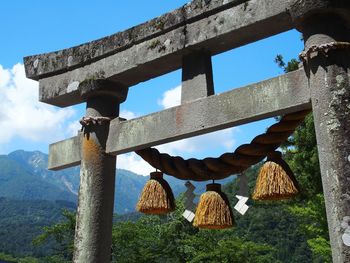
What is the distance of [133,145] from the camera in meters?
3.48

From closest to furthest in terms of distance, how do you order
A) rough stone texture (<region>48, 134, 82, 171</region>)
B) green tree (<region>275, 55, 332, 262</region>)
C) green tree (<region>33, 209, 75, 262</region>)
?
rough stone texture (<region>48, 134, 82, 171</region>) < green tree (<region>275, 55, 332, 262</region>) < green tree (<region>33, 209, 75, 262</region>)

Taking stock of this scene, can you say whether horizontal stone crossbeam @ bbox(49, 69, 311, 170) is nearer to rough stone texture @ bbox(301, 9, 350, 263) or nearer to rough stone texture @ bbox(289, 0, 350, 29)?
rough stone texture @ bbox(301, 9, 350, 263)

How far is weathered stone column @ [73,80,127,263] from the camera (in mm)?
3521

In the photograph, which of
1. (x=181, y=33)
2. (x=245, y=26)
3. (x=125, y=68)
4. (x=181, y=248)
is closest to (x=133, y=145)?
(x=125, y=68)

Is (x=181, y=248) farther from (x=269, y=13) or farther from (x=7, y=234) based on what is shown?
(x=7, y=234)

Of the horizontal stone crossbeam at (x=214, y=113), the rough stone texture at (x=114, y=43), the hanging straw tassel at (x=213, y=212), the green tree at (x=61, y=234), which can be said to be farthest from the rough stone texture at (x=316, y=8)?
the green tree at (x=61, y=234)

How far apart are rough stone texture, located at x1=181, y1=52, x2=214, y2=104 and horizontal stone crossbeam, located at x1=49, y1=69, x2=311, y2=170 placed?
0.36ft

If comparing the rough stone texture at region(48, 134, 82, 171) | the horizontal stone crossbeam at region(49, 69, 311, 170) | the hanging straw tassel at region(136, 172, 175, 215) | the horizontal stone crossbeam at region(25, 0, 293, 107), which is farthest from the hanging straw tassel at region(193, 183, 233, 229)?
the rough stone texture at region(48, 134, 82, 171)

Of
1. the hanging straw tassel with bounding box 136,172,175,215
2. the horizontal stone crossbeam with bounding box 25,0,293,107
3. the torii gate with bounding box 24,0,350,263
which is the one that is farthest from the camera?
the hanging straw tassel with bounding box 136,172,175,215

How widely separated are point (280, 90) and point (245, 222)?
4350cm

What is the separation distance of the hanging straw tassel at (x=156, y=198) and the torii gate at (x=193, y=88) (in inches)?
12.6

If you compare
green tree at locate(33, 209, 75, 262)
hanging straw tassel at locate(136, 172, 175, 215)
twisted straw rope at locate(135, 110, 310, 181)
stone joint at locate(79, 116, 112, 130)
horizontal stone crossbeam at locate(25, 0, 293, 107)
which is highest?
green tree at locate(33, 209, 75, 262)

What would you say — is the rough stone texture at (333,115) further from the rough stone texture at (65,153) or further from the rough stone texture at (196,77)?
the rough stone texture at (65,153)

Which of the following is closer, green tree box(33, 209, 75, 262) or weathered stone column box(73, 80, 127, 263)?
weathered stone column box(73, 80, 127, 263)
